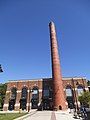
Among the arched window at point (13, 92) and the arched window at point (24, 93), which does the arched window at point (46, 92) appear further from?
the arched window at point (13, 92)

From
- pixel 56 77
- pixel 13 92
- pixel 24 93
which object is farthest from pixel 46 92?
pixel 13 92

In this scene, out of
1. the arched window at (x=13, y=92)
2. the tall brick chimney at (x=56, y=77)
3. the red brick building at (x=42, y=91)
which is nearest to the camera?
the tall brick chimney at (x=56, y=77)

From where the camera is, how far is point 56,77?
142 ft

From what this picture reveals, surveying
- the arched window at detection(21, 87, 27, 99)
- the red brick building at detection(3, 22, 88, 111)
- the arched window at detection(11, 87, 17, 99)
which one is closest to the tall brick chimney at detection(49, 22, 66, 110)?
the red brick building at detection(3, 22, 88, 111)

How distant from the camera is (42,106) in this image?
157 ft

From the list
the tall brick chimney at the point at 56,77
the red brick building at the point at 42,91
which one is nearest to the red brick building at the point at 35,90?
the red brick building at the point at 42,91

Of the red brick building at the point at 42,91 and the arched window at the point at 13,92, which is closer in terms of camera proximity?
the red brick building at the point at 42,91

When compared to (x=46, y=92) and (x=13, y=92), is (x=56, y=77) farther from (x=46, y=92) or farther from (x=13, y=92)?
(x=13, y=92)

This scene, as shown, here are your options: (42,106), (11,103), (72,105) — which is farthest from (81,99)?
(11,103)

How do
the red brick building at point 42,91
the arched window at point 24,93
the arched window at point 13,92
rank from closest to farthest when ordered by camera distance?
the red brick building at point 42,91, the arched window at point 24,93, the arched window at point 13,92

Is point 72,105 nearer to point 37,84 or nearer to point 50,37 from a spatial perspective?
point 37,84

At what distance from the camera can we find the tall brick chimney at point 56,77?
4078 centimetres

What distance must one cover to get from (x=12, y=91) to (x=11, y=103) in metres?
3.73

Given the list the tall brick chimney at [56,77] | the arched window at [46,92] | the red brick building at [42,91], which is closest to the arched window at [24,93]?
the red brick building at [42,91]
